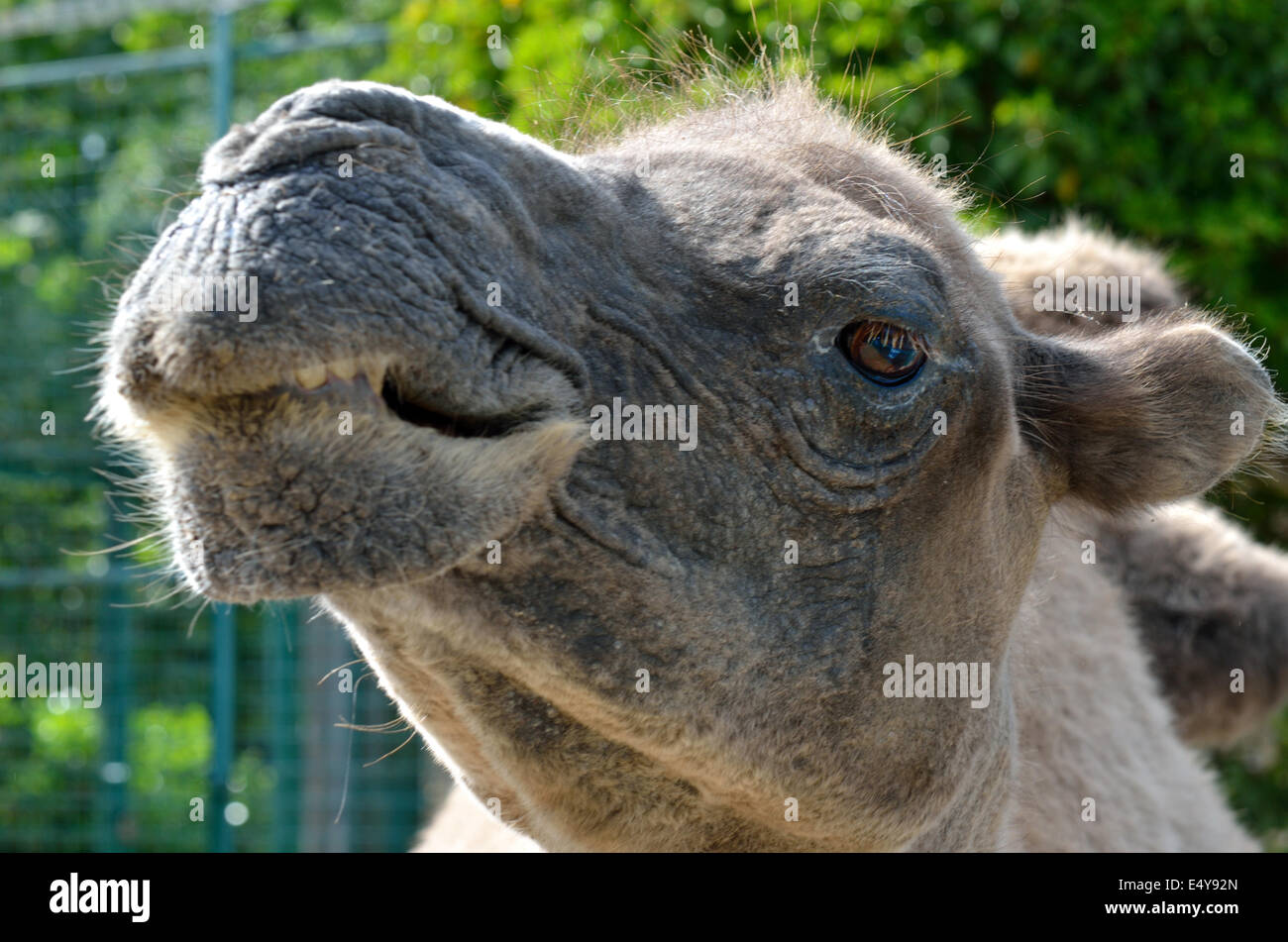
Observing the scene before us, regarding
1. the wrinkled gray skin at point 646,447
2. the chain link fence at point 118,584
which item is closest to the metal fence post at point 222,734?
the chain link fence at point 118,584

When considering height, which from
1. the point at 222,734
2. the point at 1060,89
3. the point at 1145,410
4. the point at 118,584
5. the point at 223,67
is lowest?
the point at 222,734

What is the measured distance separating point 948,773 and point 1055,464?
82cm

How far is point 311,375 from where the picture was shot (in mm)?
1980

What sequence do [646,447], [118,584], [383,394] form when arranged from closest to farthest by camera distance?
[383,394] < [646,447] < [118,584]

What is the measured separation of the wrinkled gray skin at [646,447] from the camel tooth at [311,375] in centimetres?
1

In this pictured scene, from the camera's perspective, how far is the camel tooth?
1957mm

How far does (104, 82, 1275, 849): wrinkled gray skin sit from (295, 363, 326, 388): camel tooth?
0.01m

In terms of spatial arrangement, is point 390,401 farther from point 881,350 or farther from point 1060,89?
point 1060,89

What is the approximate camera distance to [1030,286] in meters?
4.21

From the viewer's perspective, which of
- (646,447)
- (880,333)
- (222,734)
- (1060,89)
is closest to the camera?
(646,447)

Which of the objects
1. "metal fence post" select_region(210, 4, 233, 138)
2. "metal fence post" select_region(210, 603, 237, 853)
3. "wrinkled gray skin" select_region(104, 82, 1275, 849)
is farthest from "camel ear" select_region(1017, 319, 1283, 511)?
"metal fence post" select_region(210, 4, 233, 138)

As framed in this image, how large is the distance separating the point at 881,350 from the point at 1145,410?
88 centimetres

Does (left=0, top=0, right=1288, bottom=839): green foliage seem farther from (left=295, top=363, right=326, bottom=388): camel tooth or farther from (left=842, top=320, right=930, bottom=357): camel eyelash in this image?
(left=295, top=363, right=326, bottom=388): camel tooth

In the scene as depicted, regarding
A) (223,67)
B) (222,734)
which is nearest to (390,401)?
(222,734)
